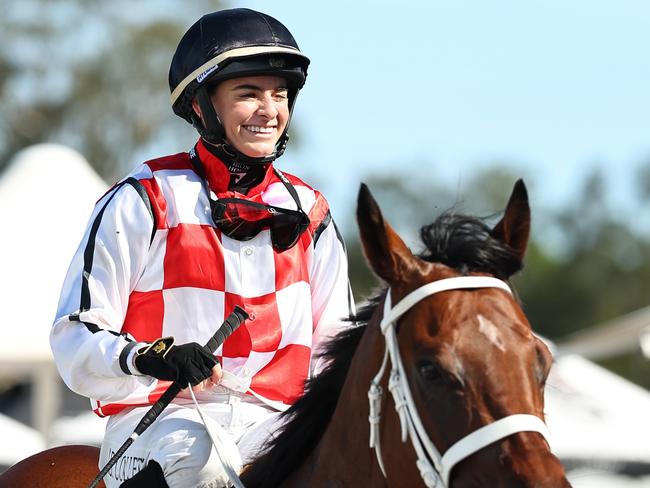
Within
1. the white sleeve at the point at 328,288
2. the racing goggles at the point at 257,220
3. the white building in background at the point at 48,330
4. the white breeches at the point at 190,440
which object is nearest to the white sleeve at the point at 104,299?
the white breeches at the point at 190,440

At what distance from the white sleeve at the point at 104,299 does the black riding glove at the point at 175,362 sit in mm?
73

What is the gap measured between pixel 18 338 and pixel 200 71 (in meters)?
9.77

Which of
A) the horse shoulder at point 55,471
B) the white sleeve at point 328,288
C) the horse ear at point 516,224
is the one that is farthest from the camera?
the horse shoulder at point 55,471

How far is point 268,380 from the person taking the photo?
4332 millimetres

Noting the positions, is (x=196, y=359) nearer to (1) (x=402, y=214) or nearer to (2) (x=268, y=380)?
(2) (x=268, y=380)

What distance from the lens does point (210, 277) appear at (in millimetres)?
4273

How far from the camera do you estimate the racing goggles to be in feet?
14.3

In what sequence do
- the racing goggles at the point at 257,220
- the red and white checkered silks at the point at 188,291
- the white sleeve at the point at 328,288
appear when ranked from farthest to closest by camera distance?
the white sleeve at the point at 328,288, the racing goggles at the point at 257,220, the red and white checkered silks at the point at 188,291

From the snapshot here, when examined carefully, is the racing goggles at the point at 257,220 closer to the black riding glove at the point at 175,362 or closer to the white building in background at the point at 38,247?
the black riding glove at the point at 175,362

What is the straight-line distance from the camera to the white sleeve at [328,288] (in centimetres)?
461

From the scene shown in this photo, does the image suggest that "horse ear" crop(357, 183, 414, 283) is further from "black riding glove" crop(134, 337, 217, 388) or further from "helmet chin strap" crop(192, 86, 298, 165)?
"helmet chin strap" crop(192, 86, 298, 165)

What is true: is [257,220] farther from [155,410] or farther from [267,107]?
[155,410]

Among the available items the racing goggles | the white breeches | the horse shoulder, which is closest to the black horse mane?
the white breeches

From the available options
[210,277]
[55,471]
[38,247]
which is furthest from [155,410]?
[38,247]
